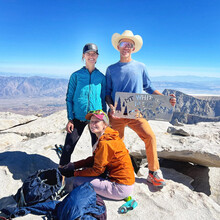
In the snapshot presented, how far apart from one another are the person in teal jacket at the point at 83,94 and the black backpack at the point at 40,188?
0.76m

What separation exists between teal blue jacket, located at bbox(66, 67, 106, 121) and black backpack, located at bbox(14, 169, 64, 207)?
1349 mm

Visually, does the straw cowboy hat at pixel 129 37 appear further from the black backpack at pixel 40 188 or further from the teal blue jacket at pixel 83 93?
the black backpack at pixel 40 188

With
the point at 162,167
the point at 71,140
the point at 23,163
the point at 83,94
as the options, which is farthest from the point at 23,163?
the point at 162,167

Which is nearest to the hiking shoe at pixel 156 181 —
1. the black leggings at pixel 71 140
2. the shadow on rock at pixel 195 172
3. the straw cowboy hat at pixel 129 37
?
the black leggings at pixel 71 140

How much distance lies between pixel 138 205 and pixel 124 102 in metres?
2.16

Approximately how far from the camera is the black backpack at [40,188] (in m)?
3.33

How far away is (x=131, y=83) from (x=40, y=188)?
9.40ft

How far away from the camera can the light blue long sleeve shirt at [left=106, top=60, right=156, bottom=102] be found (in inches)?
172

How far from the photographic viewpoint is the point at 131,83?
14.5ft

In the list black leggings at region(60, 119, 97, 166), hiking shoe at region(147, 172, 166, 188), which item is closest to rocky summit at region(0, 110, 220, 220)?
hiking shoe at region(147, 172, 166, 188)

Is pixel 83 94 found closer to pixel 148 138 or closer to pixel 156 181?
pixel 148 138

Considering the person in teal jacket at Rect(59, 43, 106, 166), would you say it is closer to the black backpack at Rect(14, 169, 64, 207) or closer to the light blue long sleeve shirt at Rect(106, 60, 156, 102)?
the light blue long sleeve shirt at Rect(106, 60, 156, 102)

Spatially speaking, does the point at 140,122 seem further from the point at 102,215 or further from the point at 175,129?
the point at 175,129

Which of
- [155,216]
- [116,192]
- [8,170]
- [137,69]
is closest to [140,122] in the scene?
[137,69]
